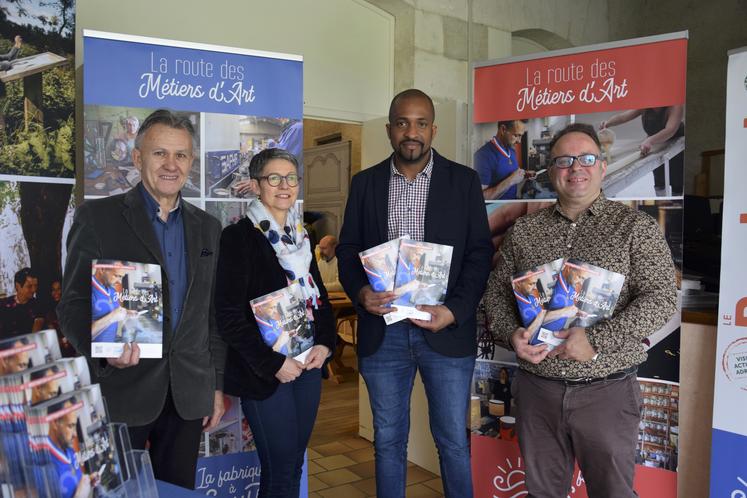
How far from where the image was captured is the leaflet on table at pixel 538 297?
199 cm

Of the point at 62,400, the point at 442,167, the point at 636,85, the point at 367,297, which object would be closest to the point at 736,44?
the point at 636,85

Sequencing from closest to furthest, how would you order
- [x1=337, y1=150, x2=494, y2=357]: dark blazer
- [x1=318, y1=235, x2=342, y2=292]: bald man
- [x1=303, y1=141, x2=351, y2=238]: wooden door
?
[x1=337, y1=150, x2=494, y2=357]: dark blazer → [x1=318, y1=235, x2=342, y2=292]: bald man → [x1=303, y1=141, x2=351, y2=238]: wooden door

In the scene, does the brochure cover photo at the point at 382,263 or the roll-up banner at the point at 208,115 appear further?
the roll-up banner at the point at 208,115

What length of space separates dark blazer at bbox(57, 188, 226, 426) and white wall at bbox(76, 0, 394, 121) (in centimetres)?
197

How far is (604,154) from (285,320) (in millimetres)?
1612

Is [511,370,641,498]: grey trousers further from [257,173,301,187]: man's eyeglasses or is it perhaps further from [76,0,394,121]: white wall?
[76,0,394,121]: white wall

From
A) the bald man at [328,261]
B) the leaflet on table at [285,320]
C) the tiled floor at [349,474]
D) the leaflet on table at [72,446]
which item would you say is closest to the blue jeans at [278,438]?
the leaflet on table at [285,320]

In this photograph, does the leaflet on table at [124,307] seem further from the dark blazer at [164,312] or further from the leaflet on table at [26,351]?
the leaflet on table at [26,351]

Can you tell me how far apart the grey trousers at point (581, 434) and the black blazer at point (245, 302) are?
921 mm

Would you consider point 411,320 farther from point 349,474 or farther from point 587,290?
point 349,474

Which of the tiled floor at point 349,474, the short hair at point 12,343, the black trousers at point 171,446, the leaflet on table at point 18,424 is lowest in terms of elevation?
the tiled floor at point 349,474

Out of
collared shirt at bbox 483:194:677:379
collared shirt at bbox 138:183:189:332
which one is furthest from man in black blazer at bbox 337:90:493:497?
collared shirt at bbox 138:183:189:332

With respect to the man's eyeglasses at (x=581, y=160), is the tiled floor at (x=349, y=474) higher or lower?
lower

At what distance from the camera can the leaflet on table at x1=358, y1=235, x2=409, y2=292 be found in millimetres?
2195
